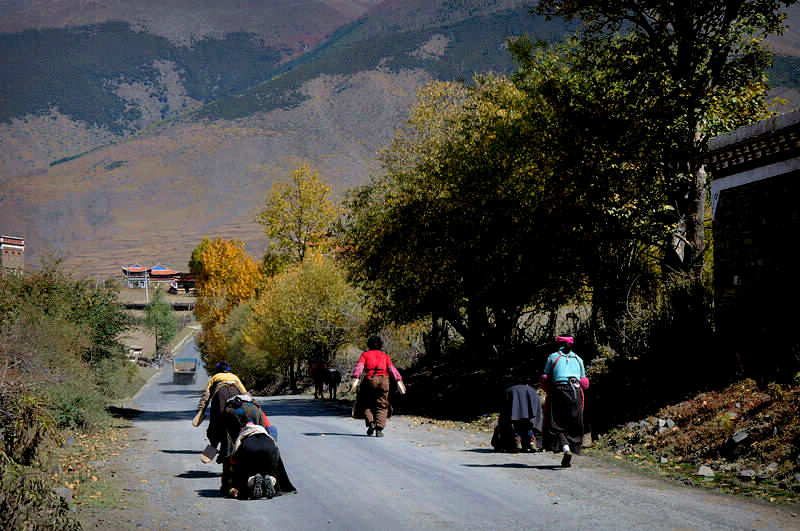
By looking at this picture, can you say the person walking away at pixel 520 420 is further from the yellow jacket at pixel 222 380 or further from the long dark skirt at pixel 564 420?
the yellow jacket at pixel 222 380

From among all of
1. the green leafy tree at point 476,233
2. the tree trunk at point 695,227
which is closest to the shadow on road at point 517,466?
the tree trunk at point 695,227

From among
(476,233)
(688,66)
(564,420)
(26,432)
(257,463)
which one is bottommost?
(257,463)

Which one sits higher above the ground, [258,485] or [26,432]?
[26,432]

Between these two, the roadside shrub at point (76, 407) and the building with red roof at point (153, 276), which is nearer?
the roadside shrub at point (76, 407)

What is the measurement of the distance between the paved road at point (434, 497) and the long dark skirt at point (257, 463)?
0.82ft

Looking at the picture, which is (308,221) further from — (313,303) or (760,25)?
(760,25)

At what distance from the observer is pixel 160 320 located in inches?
4520

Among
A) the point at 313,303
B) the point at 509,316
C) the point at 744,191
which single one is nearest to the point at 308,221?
the point at 313,303

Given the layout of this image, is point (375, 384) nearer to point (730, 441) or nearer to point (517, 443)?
point (517, 443)

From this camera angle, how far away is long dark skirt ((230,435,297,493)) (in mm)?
10828

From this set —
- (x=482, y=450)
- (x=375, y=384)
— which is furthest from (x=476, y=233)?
(x=482, y=450)

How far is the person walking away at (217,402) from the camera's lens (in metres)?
12.8

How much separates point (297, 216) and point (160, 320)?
201 ft

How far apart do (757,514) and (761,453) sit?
3.18m
